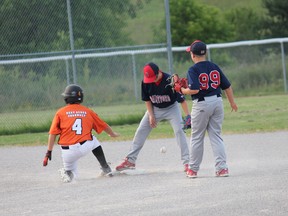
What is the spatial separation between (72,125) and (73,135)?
0.14 meters

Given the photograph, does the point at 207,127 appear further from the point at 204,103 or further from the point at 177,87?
the point at 177,87

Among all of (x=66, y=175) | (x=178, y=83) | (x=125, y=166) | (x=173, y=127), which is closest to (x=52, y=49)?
(x=125, y=166)

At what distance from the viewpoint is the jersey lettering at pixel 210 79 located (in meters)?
11.8

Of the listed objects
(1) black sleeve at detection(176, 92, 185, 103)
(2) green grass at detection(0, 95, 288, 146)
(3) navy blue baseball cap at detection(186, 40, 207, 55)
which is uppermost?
(3) navy blue baseball cap at detection(186, 40, 207, 55)

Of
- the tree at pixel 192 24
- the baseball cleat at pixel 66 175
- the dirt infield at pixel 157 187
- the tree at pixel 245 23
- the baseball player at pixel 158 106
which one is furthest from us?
the tree at pixel 245 23

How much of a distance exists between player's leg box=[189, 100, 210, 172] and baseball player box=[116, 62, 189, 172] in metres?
0.60

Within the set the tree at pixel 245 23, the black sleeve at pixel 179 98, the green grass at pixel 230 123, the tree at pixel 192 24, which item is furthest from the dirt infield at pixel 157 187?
the tree at pixel 245 23

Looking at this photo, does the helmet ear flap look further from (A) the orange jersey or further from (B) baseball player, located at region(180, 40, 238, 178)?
(B) baseball player, located at region(180, 40, 238, 178)

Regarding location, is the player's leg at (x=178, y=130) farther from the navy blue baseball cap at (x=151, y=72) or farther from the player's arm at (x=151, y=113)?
the navy blue baseball cap at (x=151, y=72)

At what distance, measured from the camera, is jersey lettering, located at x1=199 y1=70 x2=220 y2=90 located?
11758 mm

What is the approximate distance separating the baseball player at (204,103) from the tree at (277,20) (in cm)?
3626

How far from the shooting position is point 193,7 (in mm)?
47531

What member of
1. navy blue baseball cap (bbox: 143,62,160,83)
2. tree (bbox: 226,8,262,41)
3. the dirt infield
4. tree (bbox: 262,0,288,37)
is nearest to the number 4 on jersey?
the dirt infield

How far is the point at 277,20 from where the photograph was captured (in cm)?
4875
